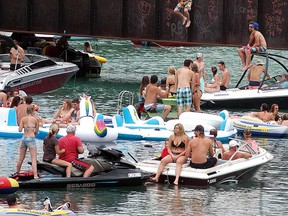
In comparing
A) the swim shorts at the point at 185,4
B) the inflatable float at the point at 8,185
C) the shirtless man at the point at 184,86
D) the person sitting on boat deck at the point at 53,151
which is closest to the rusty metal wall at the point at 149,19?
the swim shorts at the point at 185,4

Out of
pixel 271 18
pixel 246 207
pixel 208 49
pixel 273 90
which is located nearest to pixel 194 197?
pixel 246 207

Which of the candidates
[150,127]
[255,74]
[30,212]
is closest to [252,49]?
[255,74]

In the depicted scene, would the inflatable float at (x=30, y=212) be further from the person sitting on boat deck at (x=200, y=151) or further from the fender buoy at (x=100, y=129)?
the fender buoy at (x=100, y=129)

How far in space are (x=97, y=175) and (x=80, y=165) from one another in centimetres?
46

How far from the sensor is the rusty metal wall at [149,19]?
49938 mm

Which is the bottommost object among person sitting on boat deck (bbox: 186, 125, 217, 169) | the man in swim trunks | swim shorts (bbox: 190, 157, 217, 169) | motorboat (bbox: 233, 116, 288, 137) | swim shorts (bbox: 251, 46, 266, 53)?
motorboat (bbox: 233, 116, 288, 137)

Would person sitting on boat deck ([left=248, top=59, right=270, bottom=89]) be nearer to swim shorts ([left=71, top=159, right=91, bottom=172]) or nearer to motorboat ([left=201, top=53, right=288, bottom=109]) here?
motorboat ([left=201, top=53, right=288, bottom=109])

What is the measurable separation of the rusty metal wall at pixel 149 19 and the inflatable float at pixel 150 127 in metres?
15.2

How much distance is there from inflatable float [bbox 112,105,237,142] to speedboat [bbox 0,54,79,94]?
9.13 m

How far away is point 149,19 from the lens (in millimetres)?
51000

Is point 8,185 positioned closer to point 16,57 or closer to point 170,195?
point 170,195

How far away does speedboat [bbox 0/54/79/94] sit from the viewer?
44344 millimetres

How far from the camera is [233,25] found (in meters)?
50.2

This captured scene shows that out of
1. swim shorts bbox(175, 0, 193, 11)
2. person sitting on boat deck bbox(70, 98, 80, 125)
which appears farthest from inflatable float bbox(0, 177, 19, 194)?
swim shorts bbox(175, 0, 193, 11)
